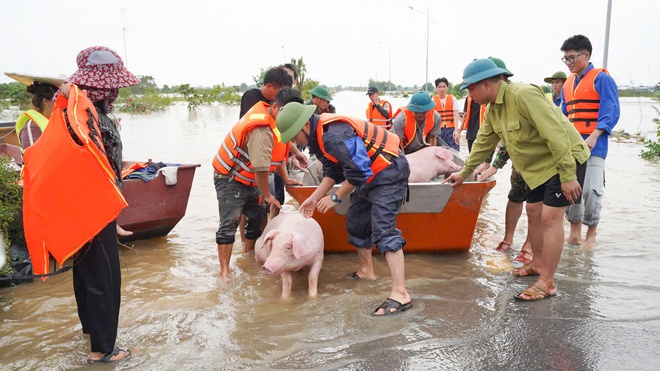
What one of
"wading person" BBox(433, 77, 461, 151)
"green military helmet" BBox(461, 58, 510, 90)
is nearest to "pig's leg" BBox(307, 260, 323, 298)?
"green military helmet" BBox(461, 58, 510, 90)

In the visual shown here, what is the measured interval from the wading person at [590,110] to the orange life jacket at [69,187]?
4793 mm

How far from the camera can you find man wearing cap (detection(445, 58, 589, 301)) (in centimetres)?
409

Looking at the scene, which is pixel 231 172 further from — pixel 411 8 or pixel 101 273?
pixel 411 8

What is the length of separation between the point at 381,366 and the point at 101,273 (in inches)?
75.0

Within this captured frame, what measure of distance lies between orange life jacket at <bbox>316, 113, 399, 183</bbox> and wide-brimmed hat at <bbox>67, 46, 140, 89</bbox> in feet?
5.04

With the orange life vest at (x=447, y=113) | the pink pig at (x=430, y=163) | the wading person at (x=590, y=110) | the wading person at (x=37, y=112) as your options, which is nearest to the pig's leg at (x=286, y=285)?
the pink pig at (x=430, y=163)

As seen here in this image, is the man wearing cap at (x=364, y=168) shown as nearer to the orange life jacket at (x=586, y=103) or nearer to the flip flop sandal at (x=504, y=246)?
the flip flop sandal at (x=504, y=246)

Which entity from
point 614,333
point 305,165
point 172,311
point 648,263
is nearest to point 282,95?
point 305,165

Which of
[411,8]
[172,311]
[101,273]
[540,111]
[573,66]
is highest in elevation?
[411,8]

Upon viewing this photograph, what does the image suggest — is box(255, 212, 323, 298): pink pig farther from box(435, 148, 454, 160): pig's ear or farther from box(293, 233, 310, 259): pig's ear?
box(435, 148, 454, 160): pig's ear

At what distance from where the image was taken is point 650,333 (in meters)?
3.78

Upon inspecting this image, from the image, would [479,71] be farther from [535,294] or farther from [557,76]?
[557,76]

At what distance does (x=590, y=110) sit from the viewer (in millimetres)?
5801

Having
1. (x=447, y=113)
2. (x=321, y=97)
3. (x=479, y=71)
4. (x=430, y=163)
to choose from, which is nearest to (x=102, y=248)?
(x=479, y=71)
